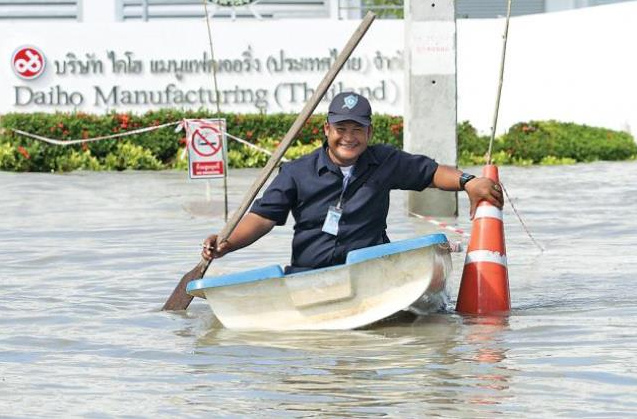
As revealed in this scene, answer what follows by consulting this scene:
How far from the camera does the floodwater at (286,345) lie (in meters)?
7.36

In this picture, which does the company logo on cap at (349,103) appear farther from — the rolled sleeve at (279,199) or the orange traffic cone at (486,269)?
the orange traffic cone at (486,269)

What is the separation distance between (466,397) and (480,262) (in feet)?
9.72

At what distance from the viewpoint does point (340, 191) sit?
31.6 feet

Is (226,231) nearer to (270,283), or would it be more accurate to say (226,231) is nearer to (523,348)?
(270,283)

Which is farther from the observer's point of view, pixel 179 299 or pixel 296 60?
pixel 296 60

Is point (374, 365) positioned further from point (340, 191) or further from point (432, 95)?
point (432, 95)

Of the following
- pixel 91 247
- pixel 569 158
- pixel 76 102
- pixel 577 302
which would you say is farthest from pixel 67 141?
pixel 577 302

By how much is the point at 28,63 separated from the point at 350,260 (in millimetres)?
18793

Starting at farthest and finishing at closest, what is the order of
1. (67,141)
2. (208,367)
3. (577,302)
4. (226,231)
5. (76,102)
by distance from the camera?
(76,102) < (67,141) < (577,302) < (226,231) < (208,367)

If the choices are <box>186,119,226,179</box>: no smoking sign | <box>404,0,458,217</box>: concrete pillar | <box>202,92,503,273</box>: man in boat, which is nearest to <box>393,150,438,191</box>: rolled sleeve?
<box>202,92,503,273</box>: man in boat

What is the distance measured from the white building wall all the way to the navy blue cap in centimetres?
1797

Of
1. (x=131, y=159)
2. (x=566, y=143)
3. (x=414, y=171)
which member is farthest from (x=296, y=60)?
(x=414, y=171)

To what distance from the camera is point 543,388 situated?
24.9 feet

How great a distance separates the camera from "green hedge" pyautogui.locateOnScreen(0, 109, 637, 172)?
2502 centimetres
